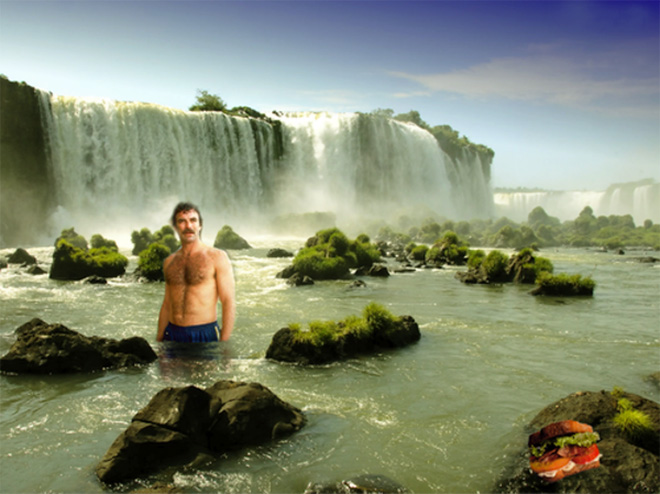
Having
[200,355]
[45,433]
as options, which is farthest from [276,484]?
[45,433]

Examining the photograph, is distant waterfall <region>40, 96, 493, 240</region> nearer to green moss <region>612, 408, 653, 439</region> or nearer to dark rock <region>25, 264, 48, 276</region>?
dark rock <region>25, 264, 48, 276</region>

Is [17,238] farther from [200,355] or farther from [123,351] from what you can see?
[200,355]

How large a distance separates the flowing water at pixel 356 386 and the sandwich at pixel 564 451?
53 centimetres

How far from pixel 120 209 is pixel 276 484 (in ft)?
124

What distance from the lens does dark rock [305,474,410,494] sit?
5.02 metres

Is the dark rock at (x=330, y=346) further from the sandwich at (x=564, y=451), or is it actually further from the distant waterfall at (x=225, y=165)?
the distant waterfall at (x=225, y=165)

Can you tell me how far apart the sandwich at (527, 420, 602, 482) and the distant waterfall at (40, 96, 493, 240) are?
124 ft

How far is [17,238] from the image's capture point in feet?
118

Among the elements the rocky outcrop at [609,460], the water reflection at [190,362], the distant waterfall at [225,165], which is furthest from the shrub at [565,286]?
the distant waterfall at [225,165]

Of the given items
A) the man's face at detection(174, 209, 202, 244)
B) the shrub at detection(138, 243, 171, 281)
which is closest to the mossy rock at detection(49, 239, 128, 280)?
the shrub at detection(138, 243, 171, 281)

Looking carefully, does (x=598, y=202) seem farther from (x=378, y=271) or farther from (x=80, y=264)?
(x=80, y=264)

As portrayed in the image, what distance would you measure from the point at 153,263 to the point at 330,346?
12561 mm

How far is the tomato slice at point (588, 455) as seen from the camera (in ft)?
16.6

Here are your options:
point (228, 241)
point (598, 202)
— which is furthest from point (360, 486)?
point (598, 202)
